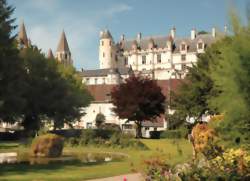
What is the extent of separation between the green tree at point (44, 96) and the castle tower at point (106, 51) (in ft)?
346

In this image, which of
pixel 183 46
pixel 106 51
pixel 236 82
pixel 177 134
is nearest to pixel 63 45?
pixel 106 51

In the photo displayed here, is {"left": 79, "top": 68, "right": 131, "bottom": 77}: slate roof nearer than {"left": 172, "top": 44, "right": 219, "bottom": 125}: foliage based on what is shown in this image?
No

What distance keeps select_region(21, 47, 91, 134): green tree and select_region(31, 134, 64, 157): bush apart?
76.9 ft

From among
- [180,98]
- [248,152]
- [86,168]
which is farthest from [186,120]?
[248,152]

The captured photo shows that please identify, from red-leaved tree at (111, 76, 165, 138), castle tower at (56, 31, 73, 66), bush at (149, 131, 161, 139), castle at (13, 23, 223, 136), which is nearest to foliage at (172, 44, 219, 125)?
red-leaved tree at (111, 76, 165, 138)

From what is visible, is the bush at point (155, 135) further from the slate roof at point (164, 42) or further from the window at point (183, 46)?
the window at point (183, 46)

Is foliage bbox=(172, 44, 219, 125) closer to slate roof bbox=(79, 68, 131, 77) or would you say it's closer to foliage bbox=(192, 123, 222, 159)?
foliage bbox=(192, 123, 222, 159)

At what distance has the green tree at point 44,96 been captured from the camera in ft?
190

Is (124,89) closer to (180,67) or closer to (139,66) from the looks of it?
(180,67)

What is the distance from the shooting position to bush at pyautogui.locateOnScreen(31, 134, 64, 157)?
33031 millimetres

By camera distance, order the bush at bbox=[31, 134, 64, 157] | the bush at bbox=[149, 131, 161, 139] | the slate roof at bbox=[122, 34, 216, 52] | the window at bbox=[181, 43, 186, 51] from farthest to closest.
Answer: the window at bbox=[181, 43, 186, 51] → the slate roof at bbox=[122, 34, 216, 52] → the bush at bbox=[149, 131, 161, 139] → the bush at bbox=[31, 134, 64, 157]

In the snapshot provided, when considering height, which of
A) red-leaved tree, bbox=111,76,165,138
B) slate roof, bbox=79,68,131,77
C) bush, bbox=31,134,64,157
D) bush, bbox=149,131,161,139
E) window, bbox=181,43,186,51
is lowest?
bush, bbox=31,134,64,157

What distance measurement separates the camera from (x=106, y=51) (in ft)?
560

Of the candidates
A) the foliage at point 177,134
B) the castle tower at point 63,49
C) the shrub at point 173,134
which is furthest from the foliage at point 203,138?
the castle tower at point 63,49
